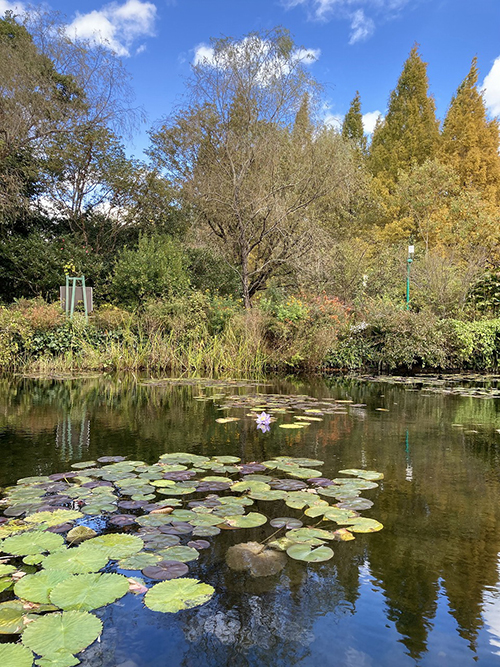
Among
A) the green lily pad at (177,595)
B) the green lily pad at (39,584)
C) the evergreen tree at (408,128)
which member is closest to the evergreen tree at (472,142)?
the evergreen tree at (408,128)

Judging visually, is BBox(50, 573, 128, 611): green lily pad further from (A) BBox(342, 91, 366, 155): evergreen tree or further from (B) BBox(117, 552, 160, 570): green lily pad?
(A) BBox(342, 91, 366, 155): evergreen tree

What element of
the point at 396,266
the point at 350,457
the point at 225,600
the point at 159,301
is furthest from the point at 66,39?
the point at 225,600

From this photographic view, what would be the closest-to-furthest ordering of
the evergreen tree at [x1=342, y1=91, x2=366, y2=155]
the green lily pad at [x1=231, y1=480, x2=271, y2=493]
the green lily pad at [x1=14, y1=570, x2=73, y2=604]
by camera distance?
the green lily pad at [x1=14, y1=570, x2=73, y2=604], the green lily pad at [x1=231, y1=480, x2=271, y2=493], the evergreen tree at [x1=342, y1=91, x2=366, y2=155]

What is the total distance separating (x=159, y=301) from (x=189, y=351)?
1.58m

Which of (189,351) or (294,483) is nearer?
(294,483)

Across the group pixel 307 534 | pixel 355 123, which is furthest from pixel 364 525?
pixel 355 123

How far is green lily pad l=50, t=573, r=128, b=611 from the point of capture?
55.8 inches

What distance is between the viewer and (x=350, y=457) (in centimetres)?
328

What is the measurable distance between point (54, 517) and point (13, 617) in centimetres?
70

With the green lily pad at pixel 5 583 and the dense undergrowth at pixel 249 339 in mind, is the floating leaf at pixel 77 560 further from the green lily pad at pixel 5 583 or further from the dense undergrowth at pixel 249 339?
the dense undergrowth at pixel 249 339

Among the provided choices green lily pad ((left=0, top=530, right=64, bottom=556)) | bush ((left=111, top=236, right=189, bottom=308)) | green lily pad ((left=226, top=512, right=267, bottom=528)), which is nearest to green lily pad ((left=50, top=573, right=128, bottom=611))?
green lily pad ((left=0, top=530, right=64, bottom=556))

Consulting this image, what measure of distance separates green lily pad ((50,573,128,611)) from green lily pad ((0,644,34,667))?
0.18m

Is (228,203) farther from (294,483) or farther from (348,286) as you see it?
(294,483)

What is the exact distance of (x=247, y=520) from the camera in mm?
2062
